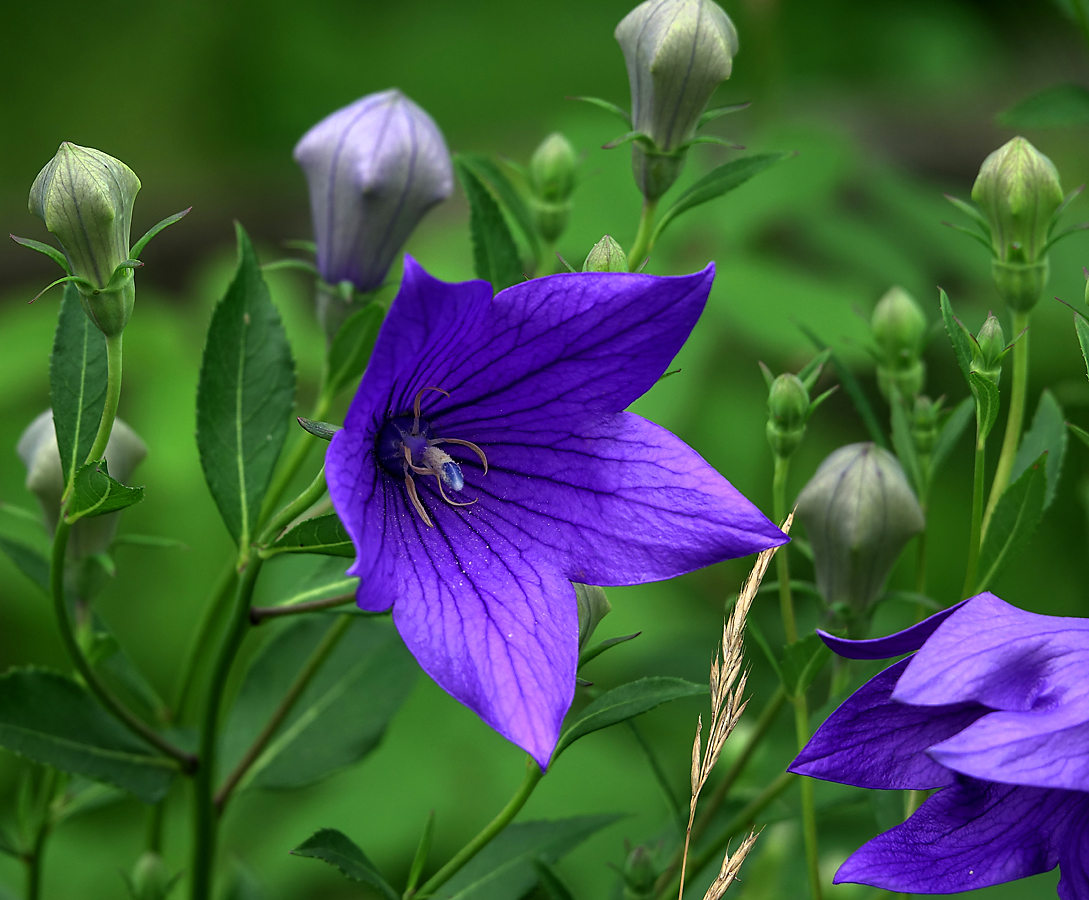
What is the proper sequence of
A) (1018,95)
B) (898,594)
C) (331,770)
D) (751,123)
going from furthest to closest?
(1018,95), (751,123), (331,770), (898,594)

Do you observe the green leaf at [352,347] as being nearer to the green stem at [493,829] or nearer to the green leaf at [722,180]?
the green leaf at [722,180]

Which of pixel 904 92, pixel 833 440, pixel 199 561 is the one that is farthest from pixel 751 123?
pixel 199 561

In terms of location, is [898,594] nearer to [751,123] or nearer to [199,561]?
[199,561]

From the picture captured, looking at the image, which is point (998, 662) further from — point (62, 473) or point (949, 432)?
point (62, 473)

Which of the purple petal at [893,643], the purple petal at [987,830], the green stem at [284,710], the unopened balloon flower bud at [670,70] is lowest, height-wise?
the green stem at [284,710]

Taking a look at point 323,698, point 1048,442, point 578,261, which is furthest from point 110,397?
point 578,261

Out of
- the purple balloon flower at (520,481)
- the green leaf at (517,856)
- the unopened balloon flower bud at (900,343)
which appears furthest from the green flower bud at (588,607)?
the unopened balloon flower bud at (900,343)
